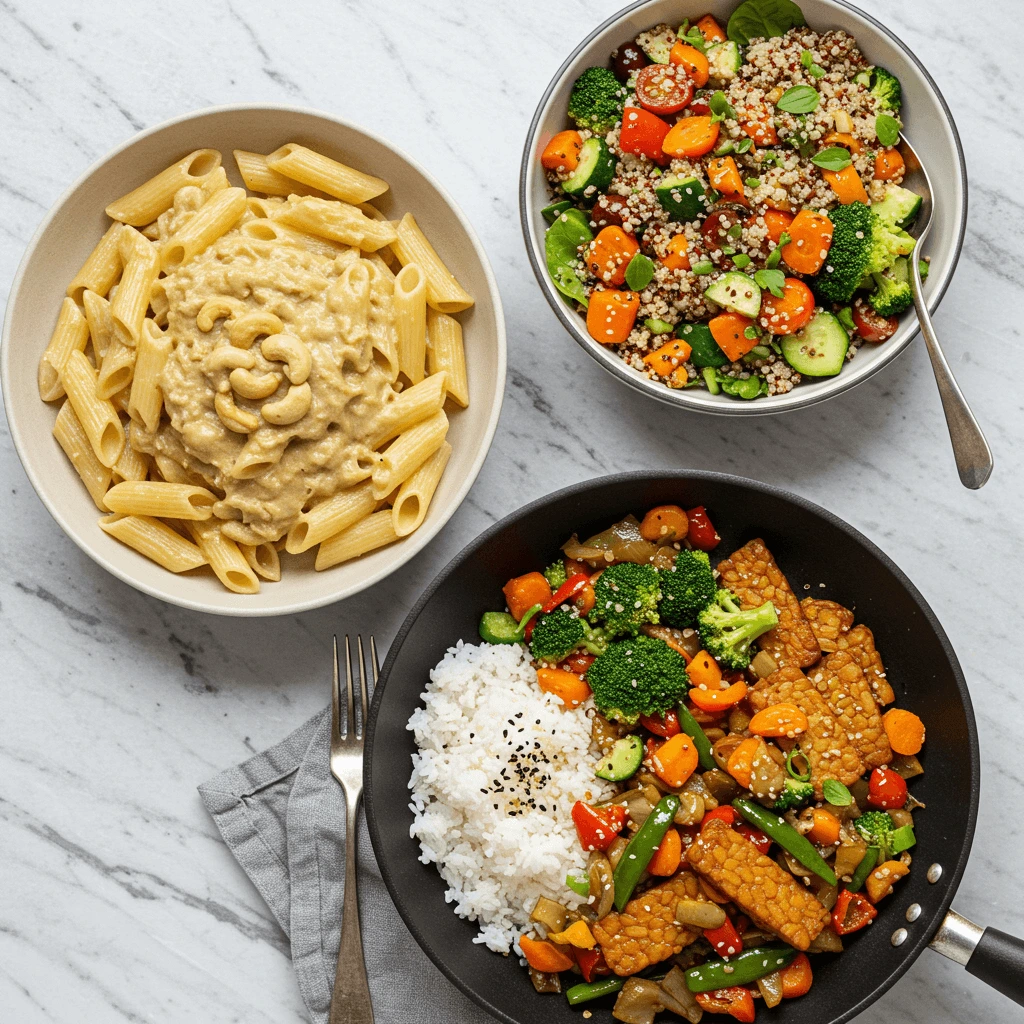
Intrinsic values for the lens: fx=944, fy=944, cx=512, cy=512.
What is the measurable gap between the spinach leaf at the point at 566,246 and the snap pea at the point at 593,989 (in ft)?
6.77

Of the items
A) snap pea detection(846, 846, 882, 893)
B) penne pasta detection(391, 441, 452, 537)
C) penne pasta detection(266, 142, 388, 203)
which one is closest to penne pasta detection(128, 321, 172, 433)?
penne pasta detection(266, 142, 388, 203)

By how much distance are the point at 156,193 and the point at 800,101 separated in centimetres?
194

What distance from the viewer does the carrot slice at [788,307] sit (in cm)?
281

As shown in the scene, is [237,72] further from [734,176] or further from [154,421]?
[734,176]

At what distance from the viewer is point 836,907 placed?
2834 mm

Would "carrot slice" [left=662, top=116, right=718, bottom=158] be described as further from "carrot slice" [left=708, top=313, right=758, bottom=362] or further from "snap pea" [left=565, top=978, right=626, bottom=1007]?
"snap pea" [left=565, top=978, right=626, bottom=1007]

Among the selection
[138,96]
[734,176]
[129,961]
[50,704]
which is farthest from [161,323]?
[129,961]

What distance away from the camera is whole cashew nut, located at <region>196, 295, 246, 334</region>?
8.54ft

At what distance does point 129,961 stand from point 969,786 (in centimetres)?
276

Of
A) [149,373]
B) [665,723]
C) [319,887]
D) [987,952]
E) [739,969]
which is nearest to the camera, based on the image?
[987,952]

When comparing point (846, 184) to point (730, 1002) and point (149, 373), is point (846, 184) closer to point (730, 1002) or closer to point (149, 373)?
point (149, 373)

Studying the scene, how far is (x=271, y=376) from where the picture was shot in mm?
2582

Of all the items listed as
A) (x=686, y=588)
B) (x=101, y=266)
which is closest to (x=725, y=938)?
(x=686, y=588)

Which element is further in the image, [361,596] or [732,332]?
[361,596]
